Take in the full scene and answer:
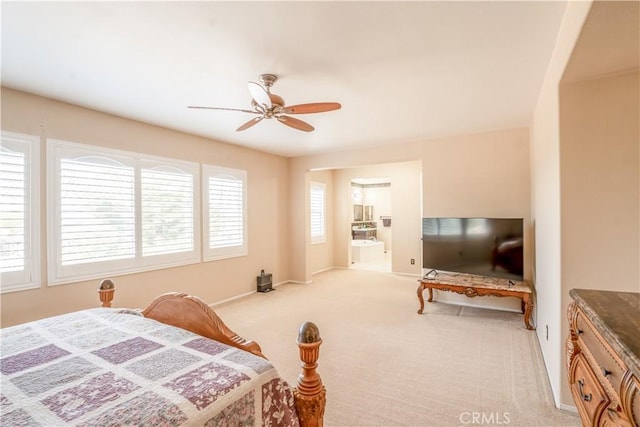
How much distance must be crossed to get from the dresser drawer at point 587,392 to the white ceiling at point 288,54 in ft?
5.90

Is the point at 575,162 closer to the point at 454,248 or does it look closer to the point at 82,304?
the point at 454,248

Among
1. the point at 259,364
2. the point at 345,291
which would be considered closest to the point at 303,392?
the point at 259,364

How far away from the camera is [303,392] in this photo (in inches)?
55.1

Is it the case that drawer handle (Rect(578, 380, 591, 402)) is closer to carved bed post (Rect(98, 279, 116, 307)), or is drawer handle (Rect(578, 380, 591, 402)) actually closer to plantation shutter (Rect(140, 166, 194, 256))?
Result: carved bed post (Rect(98, 279, 116, 307))

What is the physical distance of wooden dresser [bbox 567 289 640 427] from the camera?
76cm

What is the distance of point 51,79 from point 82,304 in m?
2.20

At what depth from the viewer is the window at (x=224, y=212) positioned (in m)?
4.49

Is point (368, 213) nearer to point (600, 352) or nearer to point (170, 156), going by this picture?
point (170, 156)

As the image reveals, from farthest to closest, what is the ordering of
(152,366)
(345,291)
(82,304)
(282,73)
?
1. (345,291)
2. (82,304)
3. (282,73)
4. (152,366)

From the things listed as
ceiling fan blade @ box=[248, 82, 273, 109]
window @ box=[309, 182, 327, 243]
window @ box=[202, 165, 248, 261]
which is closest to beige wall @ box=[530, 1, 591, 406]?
ceiling fan blade @ box=[248, 82, 273, 109]

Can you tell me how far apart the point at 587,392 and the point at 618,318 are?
0.39 metres

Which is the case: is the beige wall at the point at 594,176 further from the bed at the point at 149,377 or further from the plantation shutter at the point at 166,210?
the plantation shutter at the point at 166,210

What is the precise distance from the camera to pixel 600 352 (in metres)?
0.97

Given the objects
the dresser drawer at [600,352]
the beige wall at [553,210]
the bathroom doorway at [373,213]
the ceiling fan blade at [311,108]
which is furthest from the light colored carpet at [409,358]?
the bathroom doorway at [373,213]
